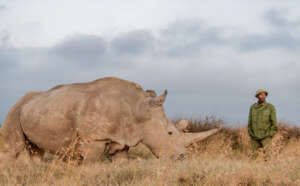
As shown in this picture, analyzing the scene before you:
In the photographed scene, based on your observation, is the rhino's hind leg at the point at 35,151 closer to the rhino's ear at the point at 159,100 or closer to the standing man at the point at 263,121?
the rhino's ear at the point at 159,100

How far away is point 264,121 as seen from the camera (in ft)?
30.1

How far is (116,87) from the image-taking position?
6988mm

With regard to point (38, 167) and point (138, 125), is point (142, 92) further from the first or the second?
point (38, 167)

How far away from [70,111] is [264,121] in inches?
200

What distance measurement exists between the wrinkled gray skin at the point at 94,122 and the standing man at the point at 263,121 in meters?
2.66

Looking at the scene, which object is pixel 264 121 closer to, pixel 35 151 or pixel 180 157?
pixel 180 157

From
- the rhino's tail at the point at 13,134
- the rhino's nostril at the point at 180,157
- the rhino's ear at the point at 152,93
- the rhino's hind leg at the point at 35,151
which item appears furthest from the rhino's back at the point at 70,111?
the rhino's nostril at the point at 180,157

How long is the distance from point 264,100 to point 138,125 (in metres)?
4.00

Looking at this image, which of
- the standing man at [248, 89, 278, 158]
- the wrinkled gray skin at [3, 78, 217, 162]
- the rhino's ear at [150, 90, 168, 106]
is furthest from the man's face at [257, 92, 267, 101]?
the rhino's ear at [150, 90, 168, 106]

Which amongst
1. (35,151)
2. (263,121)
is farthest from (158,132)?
(263,121)

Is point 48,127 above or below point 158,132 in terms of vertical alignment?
above

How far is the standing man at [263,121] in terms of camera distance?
913cm

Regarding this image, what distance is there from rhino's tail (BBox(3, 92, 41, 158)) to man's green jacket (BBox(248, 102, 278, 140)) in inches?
220

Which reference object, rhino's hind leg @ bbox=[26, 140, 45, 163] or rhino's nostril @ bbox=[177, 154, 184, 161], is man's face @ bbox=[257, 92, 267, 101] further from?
rhino's hind leg @ bbox=[26, 140, 45, 163]
